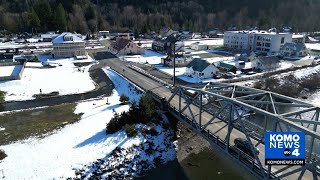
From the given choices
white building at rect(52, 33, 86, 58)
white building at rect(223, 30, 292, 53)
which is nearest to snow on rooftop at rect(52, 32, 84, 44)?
white building at rect(52, 33, 86, 58)

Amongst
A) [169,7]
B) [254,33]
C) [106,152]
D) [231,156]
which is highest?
[169,7]

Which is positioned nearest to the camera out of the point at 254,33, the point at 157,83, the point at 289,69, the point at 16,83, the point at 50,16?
the point at 157,83

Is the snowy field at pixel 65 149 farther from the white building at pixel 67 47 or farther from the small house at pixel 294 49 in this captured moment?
the small house at pixel 294 49

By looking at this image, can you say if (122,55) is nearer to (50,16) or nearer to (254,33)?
(254,33)

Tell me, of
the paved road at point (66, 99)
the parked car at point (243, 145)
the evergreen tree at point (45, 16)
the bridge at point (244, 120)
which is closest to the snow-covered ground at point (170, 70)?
the paved road at point (66, 99)

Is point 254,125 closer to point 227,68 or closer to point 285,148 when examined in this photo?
point 285,148

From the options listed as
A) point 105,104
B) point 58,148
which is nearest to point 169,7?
point 105,104
